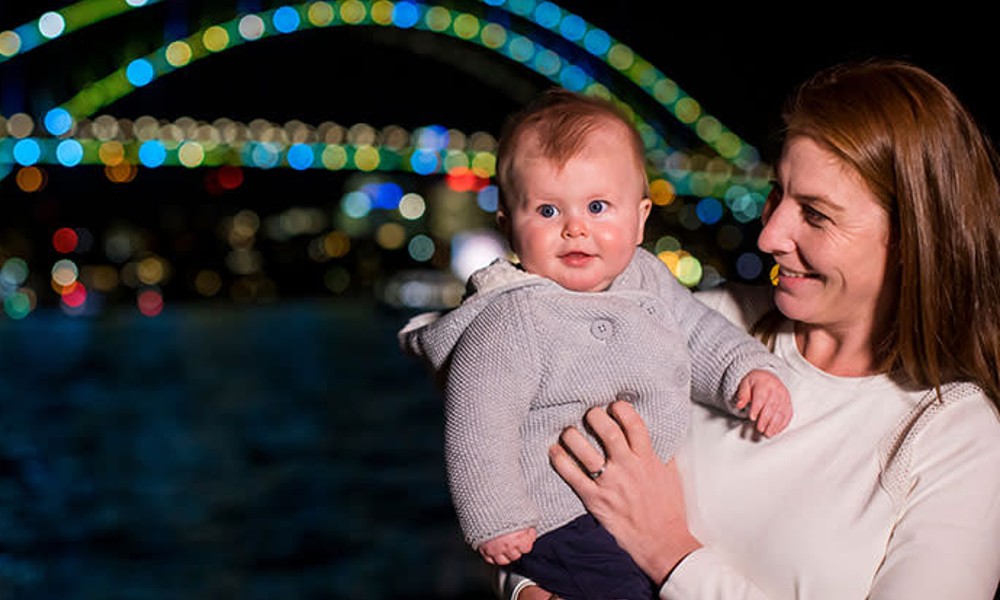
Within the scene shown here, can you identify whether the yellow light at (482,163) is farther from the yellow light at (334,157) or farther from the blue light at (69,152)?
the blue light at (69,152)

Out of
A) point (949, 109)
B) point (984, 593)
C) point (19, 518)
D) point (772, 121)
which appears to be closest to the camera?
point (984, 593)

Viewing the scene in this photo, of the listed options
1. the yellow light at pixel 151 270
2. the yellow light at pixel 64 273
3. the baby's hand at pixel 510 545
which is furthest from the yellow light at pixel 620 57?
the baby's hand at pixel 510 545

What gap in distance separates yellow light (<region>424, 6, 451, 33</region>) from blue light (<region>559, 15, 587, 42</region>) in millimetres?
3552

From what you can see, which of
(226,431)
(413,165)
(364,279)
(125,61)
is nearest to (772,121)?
(226,431)

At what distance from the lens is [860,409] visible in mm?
2299

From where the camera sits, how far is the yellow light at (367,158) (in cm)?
3559

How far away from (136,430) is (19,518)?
182 inches

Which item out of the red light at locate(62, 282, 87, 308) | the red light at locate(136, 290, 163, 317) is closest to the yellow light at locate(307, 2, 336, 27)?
the red light at locate(136, 290, 163, 317)

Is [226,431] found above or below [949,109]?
below

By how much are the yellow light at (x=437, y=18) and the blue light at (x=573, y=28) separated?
3.55m

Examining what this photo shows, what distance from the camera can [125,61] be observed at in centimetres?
3825

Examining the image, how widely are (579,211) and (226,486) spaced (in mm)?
9865

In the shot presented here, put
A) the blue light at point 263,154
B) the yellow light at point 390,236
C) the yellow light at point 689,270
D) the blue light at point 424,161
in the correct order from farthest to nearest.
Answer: the yellow light at point 390,236 → the yellow light at point 689,270 → the blue light at point 263,154 → the blue light at point 424,161

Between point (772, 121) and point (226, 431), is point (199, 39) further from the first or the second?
point (772, 121)
